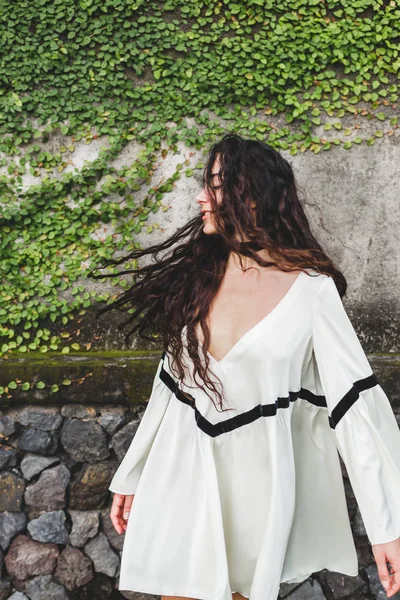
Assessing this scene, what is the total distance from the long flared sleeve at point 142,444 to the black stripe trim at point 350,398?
0.62m

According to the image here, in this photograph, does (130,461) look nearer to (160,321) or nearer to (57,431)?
(160,321)

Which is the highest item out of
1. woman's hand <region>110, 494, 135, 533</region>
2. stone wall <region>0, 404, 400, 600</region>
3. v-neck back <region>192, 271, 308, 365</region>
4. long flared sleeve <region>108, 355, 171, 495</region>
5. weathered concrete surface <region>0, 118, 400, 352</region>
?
weathered concrete surface <region>0, 118, 400, 352</region>

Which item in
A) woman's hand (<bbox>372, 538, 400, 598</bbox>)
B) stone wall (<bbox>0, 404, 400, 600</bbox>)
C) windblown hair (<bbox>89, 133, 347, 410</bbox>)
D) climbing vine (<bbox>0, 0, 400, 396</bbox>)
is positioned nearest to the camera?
woman's hand (<bbox>372, 538, 400, 598</bbox>)

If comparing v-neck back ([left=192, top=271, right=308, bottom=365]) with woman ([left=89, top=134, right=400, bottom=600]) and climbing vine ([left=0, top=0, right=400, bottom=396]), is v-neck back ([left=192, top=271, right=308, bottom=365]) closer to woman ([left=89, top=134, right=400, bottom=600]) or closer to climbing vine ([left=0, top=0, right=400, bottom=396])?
woman ([left=89, top=134, right=400, bottom=600])

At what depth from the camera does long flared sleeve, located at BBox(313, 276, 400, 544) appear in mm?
1662

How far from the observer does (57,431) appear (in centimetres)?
323

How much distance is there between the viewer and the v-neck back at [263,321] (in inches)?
70.6

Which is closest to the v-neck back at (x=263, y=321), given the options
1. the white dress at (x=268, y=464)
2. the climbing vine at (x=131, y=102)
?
the white dress at (x=268, y=464)

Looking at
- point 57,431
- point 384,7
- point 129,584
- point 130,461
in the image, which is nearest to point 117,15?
point 384,7

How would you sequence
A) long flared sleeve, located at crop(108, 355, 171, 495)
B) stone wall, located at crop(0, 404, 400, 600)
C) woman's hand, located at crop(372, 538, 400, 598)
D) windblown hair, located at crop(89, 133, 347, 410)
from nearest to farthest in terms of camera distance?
woman's hand, located at crop(372, 538, 400, 598) < windblown hair, located at crop(89, 133, 347, 410) < long flared sleeve, located at crop(108, 355, 171, 495) < stone wall, located at crop(0, 404, 400, 600)

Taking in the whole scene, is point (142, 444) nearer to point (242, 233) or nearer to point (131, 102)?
point (242, 233)

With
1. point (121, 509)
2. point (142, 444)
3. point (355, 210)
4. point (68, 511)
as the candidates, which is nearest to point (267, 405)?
point (142, 444)

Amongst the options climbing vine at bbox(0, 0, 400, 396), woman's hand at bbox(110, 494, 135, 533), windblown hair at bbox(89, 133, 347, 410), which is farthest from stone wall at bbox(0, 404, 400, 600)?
windblown hair at bbox(89, 133, 347, 410)

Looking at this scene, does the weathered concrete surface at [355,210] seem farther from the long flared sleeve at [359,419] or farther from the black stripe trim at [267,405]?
the long flared sleeve at [359,419]
